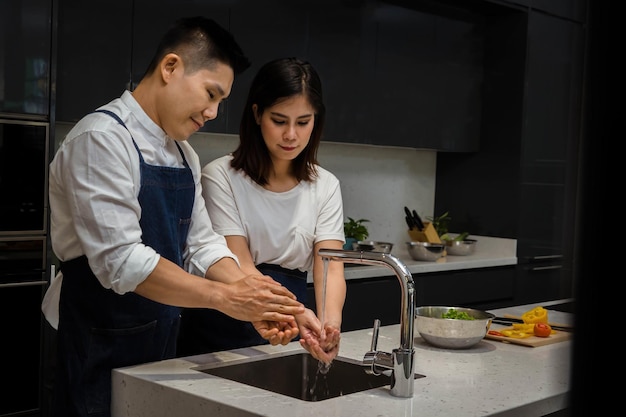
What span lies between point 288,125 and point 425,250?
2390 millimetres

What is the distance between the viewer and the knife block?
4.95m

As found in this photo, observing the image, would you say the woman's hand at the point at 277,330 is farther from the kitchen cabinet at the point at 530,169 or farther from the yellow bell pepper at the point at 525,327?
the kitchen cabinet at the point at 530,169

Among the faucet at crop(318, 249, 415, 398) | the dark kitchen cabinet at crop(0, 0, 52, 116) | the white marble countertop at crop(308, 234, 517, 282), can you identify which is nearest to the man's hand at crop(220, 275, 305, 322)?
the faucet at crop(318, 249, 415, 398)

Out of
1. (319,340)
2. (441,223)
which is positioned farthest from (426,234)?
Result: (319,340)

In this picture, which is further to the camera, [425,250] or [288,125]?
[425,250]

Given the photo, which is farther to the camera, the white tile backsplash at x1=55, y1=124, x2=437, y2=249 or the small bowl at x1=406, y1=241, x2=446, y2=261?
the white tile backsplash at x1=55, y1=124, x2=437, y2=249

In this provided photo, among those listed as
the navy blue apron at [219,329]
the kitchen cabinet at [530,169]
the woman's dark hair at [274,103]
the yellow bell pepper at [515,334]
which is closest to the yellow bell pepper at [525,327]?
the yellow bell pepper at [515,334]

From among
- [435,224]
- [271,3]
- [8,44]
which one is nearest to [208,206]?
[8,44]

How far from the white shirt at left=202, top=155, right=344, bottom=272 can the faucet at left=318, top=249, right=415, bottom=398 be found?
68 centimetres

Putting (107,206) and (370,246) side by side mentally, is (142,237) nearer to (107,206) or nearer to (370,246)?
(107,206)

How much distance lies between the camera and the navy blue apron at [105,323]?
1802mm

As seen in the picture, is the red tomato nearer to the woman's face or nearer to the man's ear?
the woman's face

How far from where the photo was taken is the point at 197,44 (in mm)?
1916

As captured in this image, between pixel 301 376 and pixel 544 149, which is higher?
pixel 544 149
